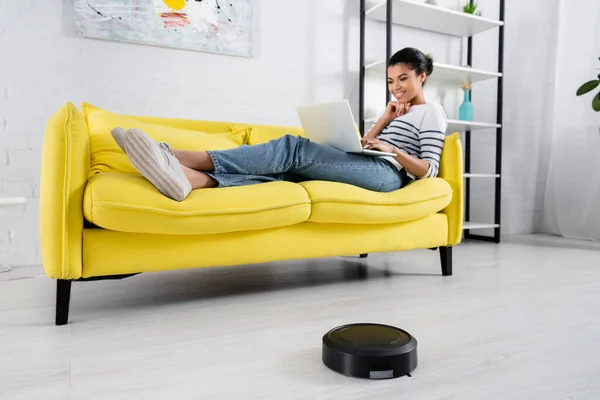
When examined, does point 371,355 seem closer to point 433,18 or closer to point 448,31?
point 433,18

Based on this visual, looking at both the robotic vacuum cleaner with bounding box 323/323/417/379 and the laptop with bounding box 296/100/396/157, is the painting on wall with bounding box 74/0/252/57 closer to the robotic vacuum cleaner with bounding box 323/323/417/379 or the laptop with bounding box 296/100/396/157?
the laptop with bounding box 296/100/396/157

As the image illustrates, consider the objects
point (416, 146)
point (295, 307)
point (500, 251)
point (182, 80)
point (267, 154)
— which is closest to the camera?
point (295, 307)

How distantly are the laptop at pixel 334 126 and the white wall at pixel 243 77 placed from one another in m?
0.98

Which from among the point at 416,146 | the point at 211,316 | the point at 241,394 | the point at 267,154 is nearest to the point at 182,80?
the point at 267,154

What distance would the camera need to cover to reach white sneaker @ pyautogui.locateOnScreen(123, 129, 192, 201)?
1305mm

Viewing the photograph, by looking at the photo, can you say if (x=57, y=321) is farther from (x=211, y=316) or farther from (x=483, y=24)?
(x=483, y=24)

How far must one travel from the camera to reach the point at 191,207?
139 centimetres

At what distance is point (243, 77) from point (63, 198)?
165cm

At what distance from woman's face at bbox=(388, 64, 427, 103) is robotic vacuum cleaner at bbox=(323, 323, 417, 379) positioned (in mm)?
1427

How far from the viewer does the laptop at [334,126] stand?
1.67 meters

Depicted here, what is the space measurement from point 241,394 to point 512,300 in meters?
1.11

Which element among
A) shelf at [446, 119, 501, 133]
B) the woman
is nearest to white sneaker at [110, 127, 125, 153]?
the woman

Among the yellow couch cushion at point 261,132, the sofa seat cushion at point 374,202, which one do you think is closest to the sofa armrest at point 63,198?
the sofa seat cushion at point 374,202

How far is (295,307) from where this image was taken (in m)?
1.50
